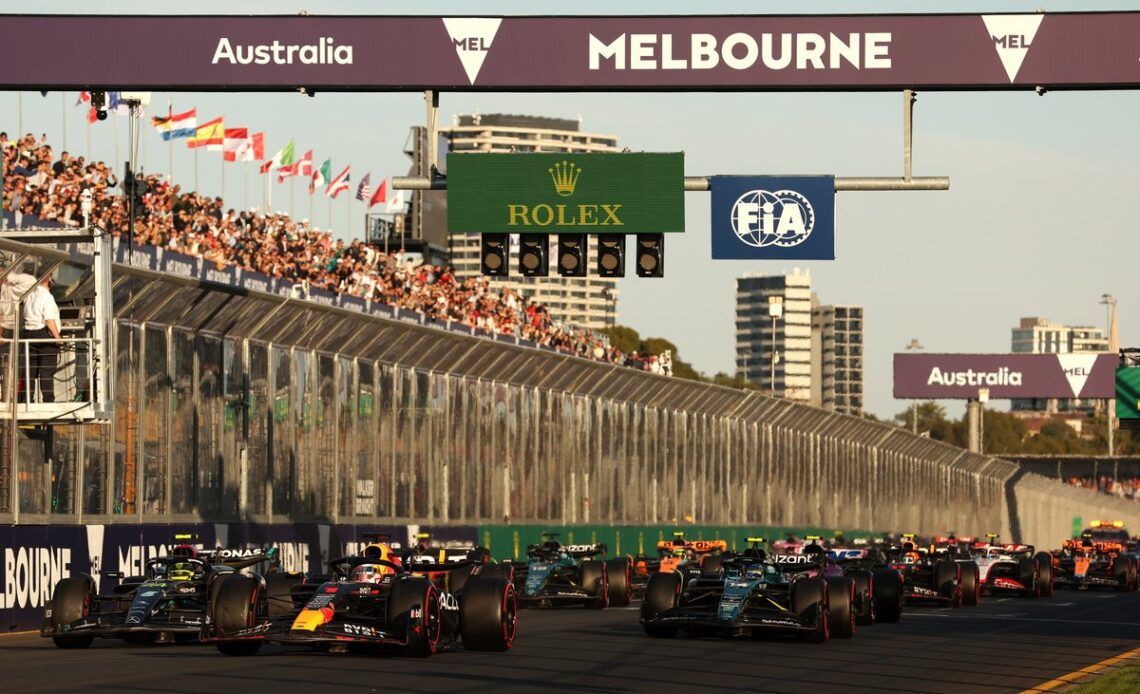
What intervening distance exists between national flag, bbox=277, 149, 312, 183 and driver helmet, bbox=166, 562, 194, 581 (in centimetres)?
3804

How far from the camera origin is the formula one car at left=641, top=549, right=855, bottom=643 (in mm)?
21656

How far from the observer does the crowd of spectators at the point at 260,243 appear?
106 feet

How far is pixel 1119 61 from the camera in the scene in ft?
78.5

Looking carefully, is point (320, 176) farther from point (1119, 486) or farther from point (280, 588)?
point (1119, 486)

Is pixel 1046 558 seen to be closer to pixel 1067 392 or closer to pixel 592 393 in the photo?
pixel 592 393

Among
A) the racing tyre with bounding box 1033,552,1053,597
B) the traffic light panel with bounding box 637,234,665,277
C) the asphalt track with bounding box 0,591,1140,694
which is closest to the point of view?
the asphalt track with bounding box 0,591,1140,694

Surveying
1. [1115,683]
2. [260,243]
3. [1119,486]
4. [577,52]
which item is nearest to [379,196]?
[260,243]

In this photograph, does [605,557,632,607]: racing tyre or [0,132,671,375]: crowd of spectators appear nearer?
[605,557,632,607]: racing tyre

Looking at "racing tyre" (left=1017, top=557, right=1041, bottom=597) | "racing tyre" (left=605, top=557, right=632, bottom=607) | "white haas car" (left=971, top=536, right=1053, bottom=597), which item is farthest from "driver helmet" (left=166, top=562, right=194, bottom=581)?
"racing tyre" (left=1017, top=557, right=1041, bottom=597)

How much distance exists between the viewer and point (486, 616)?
61.2 feet

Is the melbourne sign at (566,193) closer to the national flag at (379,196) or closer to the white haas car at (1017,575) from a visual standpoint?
the white haas car at (1017,575)

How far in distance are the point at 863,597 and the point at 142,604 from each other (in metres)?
9.82

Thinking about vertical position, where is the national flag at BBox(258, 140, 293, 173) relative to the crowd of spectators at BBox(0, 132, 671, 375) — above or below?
above

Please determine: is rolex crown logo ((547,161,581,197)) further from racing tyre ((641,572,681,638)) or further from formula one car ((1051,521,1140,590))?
formula one car ((1051,521,1140,590))
